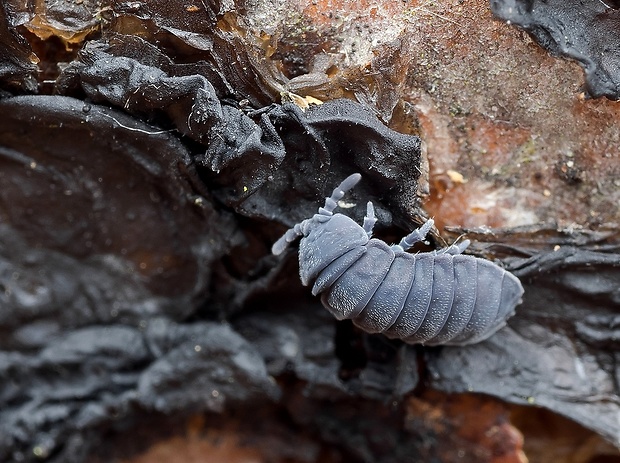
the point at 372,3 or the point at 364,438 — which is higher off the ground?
the point at 372,3

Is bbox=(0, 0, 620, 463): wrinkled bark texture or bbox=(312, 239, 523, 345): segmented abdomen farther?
bbox=(312, 239, 523, 345): segmented abdomen

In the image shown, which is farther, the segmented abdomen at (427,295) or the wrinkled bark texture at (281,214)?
the segmented abdomen at (427,295)

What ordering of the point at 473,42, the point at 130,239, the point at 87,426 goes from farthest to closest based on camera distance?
the point at 130,239 < the point at 87,426 < the point at 473,42

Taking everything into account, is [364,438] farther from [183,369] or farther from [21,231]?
[21,231]

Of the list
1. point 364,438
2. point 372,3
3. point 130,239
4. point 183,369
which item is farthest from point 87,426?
point 372,3

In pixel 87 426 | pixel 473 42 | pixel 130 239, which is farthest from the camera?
pixel 130 239

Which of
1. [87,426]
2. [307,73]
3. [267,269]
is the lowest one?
[87,426]

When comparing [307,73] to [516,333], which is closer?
[307,73]
